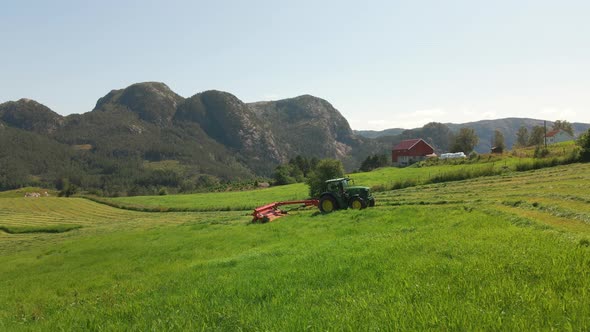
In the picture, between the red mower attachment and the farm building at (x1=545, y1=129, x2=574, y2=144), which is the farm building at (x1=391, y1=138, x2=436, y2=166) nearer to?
the farm building at (x1=545, y1=129, x2=574, y2=144)

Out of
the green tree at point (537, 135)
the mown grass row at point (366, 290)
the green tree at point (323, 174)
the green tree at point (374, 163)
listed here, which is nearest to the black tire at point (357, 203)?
the mown grass row at point (366, 290)

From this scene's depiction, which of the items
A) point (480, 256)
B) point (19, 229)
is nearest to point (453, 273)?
point (480, 256)

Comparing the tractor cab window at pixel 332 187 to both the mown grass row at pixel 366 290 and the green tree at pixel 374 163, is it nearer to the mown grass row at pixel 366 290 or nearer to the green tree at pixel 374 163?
the mown grass row at pixel 366 290

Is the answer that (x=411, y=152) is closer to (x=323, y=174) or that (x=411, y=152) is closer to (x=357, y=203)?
(x=323, y=174)

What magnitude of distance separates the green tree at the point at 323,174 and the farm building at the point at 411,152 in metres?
73.9

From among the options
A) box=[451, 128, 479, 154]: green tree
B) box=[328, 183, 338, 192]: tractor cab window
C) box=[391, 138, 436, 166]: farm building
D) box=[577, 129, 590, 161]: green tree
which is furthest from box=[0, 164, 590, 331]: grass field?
box=[451, 128, 479, 154]: green tree

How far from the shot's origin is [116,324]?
570 cm

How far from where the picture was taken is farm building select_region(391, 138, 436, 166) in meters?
107

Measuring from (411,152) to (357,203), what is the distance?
89800 mm

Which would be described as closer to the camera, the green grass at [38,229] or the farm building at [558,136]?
the green grass at [38,229]

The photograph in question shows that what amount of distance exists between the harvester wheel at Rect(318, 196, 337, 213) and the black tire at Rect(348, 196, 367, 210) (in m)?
1.16

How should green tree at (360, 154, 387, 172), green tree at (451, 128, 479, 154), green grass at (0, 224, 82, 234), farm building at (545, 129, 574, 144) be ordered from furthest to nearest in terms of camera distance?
farm building at (545, 129, 574, 144) < green tree at (360, 154, 387, 172) < green tree at (451, 128, 479, 154) < green grass at (0, 224, 82, 234)

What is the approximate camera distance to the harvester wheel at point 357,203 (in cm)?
2263

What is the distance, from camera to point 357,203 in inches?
896
